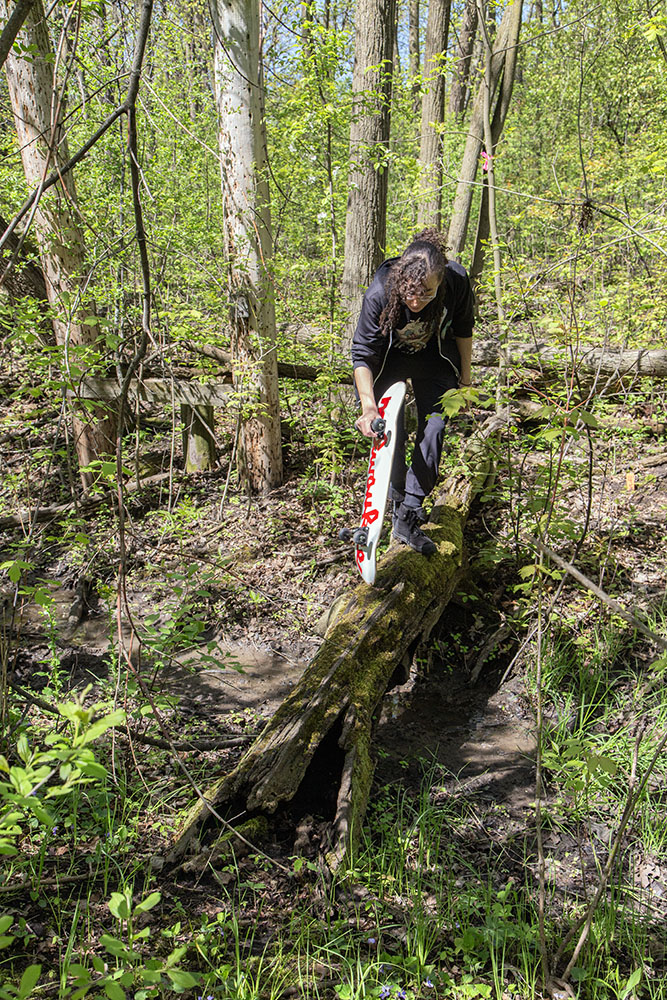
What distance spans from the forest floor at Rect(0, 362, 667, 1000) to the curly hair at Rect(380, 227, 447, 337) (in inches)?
46.6

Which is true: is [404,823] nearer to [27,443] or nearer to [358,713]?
[358,713]

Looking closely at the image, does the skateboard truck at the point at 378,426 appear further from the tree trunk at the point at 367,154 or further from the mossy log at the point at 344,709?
the tree trunk at the point at 367,154

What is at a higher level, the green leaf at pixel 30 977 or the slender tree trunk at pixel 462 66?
the slender tree trunk at pixel 462 66

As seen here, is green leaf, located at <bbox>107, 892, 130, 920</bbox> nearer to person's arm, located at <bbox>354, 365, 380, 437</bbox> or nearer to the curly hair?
person's arm, located at <bbox>354, 365, 380, 437</bbox>

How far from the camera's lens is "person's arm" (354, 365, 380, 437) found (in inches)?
142

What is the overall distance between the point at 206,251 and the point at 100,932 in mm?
6730

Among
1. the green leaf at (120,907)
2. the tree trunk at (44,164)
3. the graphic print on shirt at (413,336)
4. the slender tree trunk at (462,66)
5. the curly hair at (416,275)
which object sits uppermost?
the slender tree trunk at (462,66)

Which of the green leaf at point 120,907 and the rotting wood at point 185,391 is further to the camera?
the rotting wood at point 185,391

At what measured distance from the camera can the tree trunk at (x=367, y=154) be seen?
5684 mm

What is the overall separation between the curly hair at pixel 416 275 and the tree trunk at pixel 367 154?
226 centimetres

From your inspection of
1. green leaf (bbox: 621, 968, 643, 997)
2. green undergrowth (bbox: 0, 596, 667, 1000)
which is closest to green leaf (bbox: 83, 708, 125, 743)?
green undergrowth (bbox: 0, 596, 667, 1000)

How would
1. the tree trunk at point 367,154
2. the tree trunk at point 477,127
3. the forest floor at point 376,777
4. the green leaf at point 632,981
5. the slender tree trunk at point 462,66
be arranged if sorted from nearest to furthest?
1. the green leaf at point 632,981
2. the forest floor at point 376,777
3. the tree trunk at point 367,154
4. the tree trunk at point 477,127
5. the slender tree trunk at point 462,66

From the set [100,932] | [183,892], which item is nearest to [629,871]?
[183,892]

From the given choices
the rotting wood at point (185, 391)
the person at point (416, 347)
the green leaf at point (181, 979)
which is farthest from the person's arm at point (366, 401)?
the green leaf at point (181, 979)
